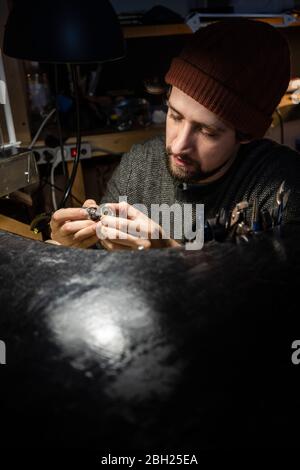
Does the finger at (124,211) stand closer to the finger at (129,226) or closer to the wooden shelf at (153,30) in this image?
the finger at (129,226)

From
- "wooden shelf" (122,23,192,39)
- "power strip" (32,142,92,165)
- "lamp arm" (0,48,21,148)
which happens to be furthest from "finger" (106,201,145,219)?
"wooden shelf" (122,23,192,39)

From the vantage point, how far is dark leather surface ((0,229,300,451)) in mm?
410

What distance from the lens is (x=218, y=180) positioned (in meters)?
1.48

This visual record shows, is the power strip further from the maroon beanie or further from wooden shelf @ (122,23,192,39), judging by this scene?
the maroon beanie

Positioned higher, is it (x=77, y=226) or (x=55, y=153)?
(x=55, y=153)

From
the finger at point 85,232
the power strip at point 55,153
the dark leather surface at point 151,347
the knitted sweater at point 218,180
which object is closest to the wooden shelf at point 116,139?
the power strip at point 55,153

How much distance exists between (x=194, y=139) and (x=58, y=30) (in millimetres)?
475

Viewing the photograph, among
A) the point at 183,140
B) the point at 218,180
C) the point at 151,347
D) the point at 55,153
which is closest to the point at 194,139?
the point at 183,140

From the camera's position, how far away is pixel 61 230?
3.54 ft

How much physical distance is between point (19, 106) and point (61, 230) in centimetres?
89

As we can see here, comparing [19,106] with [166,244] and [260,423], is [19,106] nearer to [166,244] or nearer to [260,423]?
[166,244]

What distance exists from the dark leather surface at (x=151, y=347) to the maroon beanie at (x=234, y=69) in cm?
72

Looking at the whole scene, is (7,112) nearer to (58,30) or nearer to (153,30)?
(58,30)

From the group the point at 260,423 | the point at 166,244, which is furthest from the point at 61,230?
the point at 260,423
